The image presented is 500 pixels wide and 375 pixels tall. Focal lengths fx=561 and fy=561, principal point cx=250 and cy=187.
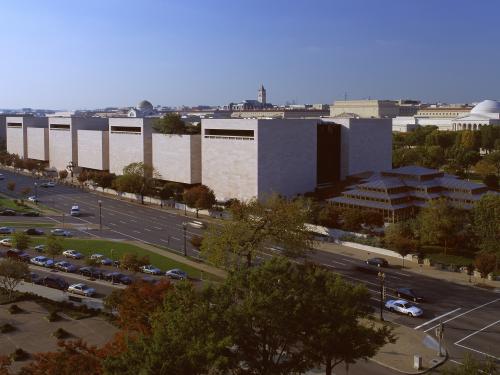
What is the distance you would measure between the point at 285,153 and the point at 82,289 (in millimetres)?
44150

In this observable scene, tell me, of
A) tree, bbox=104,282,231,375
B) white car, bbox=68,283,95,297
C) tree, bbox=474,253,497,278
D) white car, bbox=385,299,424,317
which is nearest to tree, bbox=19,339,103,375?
tree, bbox=104,282,231,375

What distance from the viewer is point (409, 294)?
146ft

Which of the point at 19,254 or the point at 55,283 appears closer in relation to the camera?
the point at 55,283

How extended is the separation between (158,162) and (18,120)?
68.7m

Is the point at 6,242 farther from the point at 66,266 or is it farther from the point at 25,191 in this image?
the point at 25,191

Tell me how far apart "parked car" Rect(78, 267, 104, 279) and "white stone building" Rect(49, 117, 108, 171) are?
8011 centimetres

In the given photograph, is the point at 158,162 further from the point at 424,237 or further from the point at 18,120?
the point at 18,120

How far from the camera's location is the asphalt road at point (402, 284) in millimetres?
36344

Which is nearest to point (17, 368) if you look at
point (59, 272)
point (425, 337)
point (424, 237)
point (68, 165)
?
point (59, 272)

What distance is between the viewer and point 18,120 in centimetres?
15050

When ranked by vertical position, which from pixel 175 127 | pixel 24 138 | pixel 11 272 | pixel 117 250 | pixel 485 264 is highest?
pixel 175 127

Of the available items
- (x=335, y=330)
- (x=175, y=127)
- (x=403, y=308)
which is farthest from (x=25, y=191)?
(x=335, y=330)

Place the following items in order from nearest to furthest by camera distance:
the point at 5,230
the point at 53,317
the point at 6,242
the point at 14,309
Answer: the point at 53,317 → the point at 14,309 → the point at 6,242 → the point at 5,230

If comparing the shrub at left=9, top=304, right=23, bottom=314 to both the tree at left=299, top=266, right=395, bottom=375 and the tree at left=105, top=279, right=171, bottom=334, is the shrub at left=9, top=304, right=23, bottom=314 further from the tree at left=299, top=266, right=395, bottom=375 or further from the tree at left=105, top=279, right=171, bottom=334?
the tree at left=299, top=266, right=395, bottom=375
